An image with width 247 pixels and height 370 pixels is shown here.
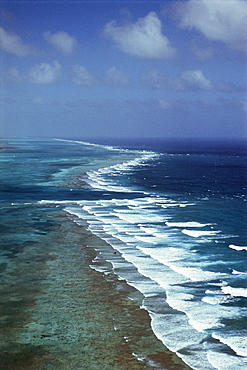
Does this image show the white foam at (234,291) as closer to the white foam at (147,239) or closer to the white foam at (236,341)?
the white foam at (236,341)

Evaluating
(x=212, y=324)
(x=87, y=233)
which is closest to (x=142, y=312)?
(x=212, y=324)

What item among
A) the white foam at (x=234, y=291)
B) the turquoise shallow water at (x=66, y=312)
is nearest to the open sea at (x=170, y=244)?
the white foam at (x=234, y=291)

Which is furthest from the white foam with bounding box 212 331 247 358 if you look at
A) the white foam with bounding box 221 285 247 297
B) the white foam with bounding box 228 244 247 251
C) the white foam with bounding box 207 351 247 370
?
the white foam with bounding box 228 244 247 251

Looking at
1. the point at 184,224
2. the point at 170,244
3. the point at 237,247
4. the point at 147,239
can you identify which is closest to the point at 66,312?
the point at 170,244

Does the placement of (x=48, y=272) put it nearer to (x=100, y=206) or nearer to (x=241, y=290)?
(x=241, y=290)

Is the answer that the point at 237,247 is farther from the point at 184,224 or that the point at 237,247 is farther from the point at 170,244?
the point at 184,224

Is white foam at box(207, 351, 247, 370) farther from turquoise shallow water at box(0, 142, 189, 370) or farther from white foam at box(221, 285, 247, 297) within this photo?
white foam at box(221, 285, 247, 297)

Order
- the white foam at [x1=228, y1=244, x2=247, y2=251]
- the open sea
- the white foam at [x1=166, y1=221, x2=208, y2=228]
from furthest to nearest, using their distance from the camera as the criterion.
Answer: the white foam at [x1=166, y1=221, x2=208, y2=228]
the white foam at [x1=228, y1=244, x2=247, y2=251]
the open sea

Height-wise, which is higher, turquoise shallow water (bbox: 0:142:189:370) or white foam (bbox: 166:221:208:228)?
white foam (bbox: 166:221:208:228)
